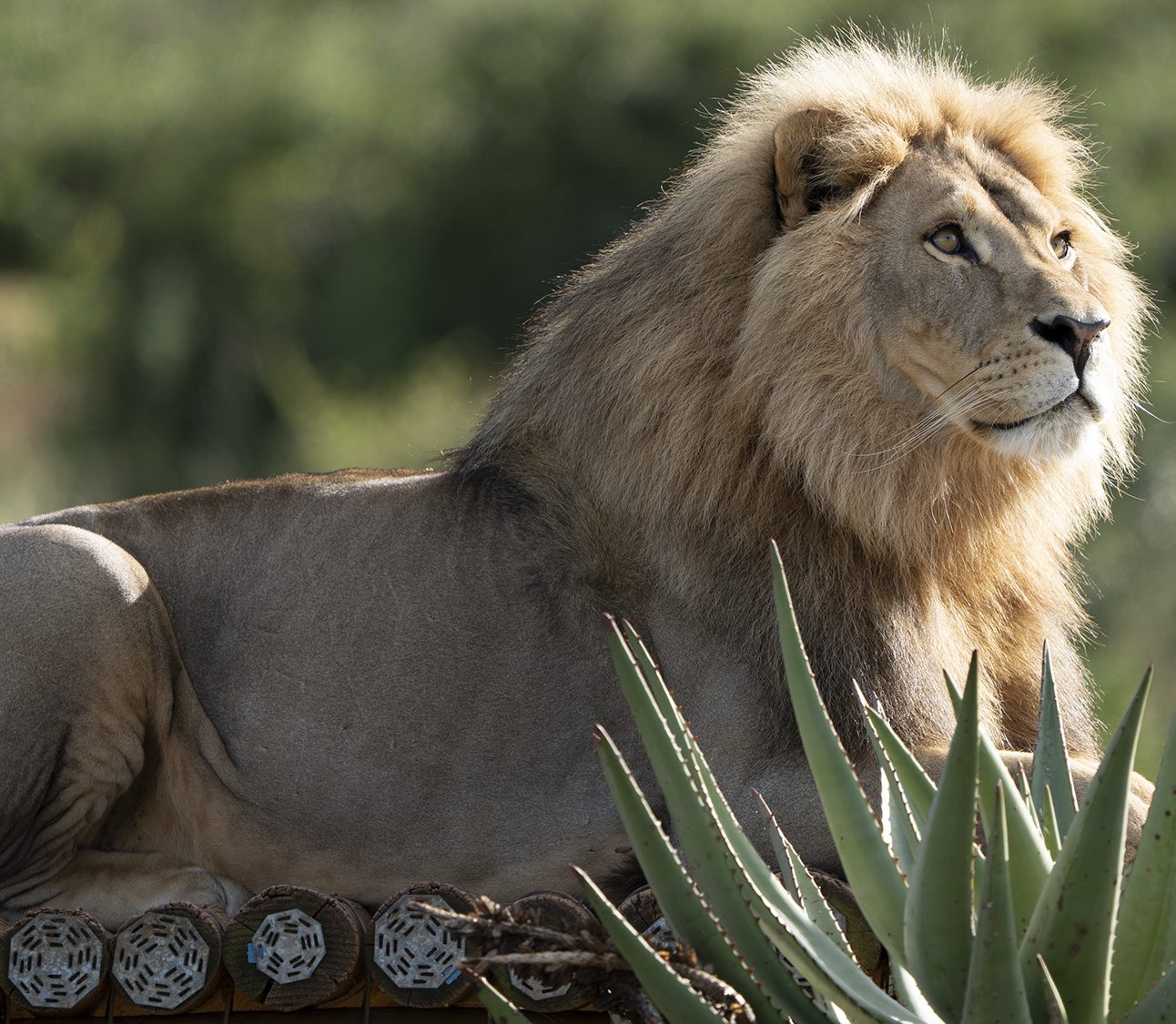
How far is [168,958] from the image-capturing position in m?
3.22

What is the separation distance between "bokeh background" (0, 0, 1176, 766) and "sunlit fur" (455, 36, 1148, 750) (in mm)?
14284

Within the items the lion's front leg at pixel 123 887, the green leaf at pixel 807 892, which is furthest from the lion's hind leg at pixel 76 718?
the green leaf at pixel 807 892

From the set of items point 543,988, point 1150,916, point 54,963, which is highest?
point 1150,916

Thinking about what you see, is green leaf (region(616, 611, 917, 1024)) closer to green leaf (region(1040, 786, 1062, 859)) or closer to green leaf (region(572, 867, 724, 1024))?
green leaf (region(572, 867, 724, 1024))

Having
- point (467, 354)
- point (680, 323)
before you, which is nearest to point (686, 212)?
point (680, 323)

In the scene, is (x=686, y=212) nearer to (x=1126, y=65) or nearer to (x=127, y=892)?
(x=127, y=892)

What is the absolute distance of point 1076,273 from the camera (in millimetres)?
3789

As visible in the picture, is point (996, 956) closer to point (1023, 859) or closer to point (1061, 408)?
point (1023, 859)

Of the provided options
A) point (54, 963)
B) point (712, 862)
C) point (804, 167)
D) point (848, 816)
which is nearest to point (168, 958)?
point (54, 963)

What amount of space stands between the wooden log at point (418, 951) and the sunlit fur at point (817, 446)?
0.81 m

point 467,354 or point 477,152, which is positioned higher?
point 477,152

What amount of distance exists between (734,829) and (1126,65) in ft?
65.5

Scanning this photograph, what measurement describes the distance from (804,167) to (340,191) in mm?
19105

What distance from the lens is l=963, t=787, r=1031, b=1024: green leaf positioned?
209 centimetres
